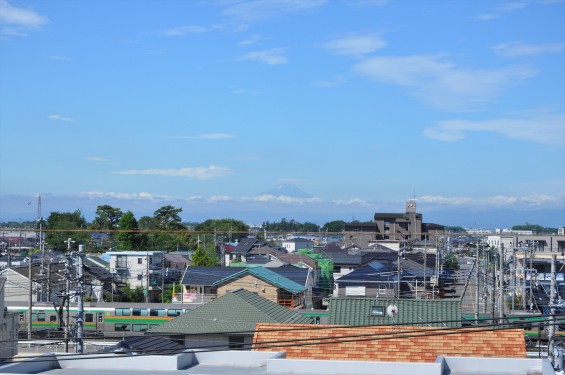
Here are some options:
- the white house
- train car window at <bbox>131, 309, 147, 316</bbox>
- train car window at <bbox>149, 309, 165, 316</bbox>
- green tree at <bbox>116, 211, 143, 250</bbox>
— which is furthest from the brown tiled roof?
green tree at <bbox>116, 211, 143, 250</bbox>

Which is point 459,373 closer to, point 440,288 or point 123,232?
point 440,288

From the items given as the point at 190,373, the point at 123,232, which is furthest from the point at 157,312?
the point at 123,232

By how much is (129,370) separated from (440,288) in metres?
24.3

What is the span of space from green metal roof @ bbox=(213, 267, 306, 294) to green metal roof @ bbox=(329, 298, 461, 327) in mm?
13741

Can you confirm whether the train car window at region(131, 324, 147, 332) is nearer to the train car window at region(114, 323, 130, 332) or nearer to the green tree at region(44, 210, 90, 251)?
the train car window at region(114, 323, 130, 332)

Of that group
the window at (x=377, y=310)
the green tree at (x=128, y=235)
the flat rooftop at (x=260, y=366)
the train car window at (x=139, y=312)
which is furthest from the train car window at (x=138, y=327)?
the green tree at (x=128, y=235)

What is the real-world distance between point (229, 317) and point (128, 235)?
102ft

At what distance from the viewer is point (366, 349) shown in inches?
423

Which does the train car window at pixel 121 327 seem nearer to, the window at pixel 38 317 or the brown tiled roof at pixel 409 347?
the window at pixel 38 317

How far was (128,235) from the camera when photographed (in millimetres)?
46688

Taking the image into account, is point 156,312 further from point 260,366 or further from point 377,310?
point 260,366

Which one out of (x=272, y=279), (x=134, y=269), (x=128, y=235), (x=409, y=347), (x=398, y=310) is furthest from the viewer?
(x=128, y=235)

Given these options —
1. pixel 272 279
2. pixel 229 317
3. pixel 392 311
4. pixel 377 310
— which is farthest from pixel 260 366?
pixel 272 279

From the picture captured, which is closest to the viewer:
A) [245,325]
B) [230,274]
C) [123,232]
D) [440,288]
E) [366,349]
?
[366,349]
